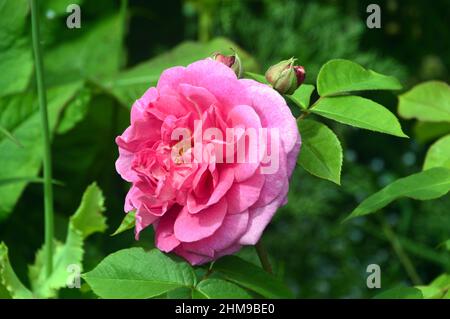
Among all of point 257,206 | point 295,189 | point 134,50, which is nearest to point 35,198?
point 295,189

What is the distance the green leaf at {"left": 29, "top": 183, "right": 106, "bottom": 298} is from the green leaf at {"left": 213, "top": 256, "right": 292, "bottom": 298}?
Answer: 0.74ft

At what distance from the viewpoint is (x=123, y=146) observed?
0.67 m

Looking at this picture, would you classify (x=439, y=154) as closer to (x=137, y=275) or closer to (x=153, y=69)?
(x=137, y=275)

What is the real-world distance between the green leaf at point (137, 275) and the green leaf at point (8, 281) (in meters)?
0.19

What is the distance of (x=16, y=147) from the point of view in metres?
1.12

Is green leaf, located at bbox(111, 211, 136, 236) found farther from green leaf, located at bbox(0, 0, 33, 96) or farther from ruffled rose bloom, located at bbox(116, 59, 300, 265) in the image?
green leaf, located at bbox(0, 0, 33, 96)

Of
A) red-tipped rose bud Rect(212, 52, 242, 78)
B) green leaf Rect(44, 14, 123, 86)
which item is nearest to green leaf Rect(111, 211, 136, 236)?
red-tipped rose bud Rect(212, 52, 242, 78)

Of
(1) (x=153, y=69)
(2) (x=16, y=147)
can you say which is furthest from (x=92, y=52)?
(2) (x=16, y=147)

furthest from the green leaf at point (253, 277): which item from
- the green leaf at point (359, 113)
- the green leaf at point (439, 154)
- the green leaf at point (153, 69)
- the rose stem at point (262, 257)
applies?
the green leaf at point (153, 69)

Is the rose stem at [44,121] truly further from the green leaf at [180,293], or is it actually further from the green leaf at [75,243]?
the green leaf at [180,293]

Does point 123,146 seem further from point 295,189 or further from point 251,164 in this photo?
point 295,189

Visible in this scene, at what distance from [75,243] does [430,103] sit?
0.40 metres

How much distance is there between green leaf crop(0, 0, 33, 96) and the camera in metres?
1.22

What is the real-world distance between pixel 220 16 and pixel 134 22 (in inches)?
14.0
